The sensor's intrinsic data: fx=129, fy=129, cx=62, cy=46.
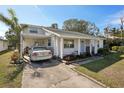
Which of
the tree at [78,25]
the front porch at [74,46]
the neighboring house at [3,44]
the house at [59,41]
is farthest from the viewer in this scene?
the tree at [78,25]

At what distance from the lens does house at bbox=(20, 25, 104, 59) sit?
14.4 m

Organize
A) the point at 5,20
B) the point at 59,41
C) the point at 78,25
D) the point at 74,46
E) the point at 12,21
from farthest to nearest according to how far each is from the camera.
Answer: the point at 78,25, the point at 74,46, the point at 59,41, the point at 12,21, the point at 5,20

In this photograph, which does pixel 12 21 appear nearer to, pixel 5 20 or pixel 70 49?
pixel 5 20

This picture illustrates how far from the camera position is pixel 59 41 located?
1459 cm

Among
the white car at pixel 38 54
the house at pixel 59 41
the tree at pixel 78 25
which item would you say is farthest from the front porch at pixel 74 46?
the tree at pixel 78 25

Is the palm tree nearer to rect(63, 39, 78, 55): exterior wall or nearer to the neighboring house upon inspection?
rect(63, 39, 78, 55): exterior wall

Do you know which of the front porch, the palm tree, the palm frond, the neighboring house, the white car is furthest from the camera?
the neighboring house

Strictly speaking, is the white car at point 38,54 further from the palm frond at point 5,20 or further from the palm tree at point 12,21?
the palm frond at point 5,20

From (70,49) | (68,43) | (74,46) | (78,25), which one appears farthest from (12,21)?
(78,25)

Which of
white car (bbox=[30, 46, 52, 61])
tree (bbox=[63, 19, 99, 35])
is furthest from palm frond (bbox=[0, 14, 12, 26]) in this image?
tree (bbox=[63, 19, 99, 35])

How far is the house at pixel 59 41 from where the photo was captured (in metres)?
14.4

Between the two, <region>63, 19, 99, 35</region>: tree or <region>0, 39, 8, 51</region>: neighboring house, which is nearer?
<region>0, 39, 8, 51</region>: neighboring house

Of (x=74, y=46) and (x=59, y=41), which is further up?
(x=59, y=41)

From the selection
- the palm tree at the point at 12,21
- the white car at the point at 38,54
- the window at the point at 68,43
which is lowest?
the white car at the point at 38,54
